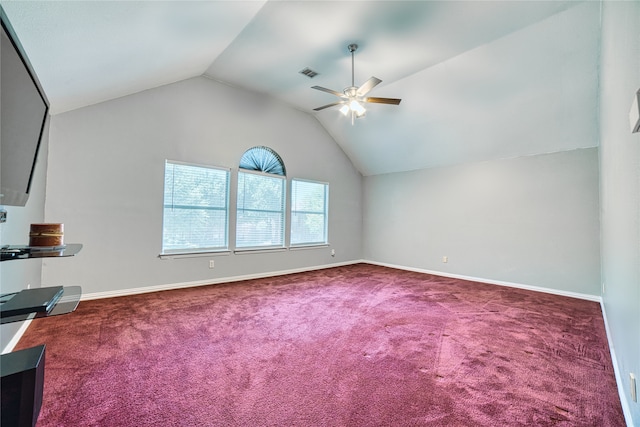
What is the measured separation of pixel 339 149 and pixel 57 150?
5.07 metres

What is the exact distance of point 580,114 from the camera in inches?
151

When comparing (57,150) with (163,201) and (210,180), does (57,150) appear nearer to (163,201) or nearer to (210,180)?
(163,201)

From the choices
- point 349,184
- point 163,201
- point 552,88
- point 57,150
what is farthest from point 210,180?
point 552,88

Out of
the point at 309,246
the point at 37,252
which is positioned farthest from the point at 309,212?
the point at 37,252

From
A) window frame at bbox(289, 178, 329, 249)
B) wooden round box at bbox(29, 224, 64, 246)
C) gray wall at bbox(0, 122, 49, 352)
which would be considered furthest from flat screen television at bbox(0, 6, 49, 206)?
window frame at bbox(289, 178, 329, 249)

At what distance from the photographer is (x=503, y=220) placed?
4922 millimetres

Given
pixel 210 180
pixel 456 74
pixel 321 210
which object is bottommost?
pixel 321 210

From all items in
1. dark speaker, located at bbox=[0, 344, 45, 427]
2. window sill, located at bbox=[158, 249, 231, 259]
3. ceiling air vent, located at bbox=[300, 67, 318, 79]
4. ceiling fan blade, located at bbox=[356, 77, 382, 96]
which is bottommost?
dark speaker, located at bbox=[0, 344, 45, 427]

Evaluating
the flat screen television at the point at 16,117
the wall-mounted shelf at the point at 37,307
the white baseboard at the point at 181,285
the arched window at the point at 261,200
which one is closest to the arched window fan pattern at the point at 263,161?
the arched window at the point at 261,200

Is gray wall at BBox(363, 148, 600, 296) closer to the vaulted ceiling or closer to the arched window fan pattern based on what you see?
the vaulted ceiling

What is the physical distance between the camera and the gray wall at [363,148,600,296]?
4188mm

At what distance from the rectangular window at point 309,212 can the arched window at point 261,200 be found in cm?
31

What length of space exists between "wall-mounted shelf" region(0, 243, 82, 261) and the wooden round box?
3 cm

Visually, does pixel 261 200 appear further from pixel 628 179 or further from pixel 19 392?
pixel 628 179
